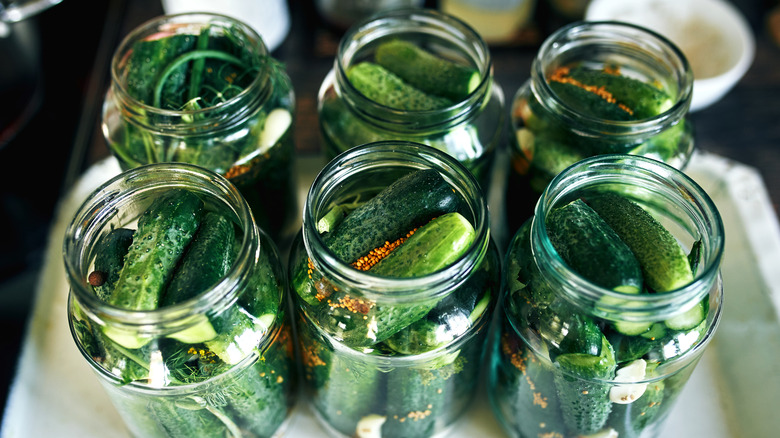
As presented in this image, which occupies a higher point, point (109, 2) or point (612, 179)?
point (612, 179)

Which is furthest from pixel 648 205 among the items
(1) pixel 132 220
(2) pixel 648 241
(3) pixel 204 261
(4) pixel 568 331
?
(1) pixel 132 220

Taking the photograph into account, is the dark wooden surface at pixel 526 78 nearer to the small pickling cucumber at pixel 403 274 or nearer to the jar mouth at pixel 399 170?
the jar mouth at pixel 399 170

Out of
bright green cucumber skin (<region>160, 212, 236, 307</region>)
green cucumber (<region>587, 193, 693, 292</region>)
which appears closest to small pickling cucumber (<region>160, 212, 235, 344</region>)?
bright green cucumber skin (<region>160, 212, 236, 307</region>)

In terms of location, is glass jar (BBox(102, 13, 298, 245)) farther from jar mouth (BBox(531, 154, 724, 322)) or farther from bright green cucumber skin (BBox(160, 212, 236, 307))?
jar mouth (BBox(531, 154, 724, 322))

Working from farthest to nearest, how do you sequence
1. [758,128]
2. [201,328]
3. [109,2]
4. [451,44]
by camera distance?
1. [109,2]
2. [758,128]
3. [451,44]
4. [201,328]

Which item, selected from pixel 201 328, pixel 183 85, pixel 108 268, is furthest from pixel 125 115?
pixel 201 328

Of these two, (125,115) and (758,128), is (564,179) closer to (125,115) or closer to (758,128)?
(125,115)
